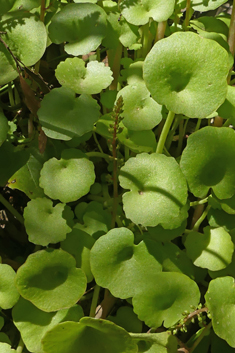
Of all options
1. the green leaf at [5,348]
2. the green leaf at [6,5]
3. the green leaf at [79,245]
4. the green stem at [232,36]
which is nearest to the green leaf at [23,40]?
the green leaf at [6,5]

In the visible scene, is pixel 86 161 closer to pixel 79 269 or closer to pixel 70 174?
pixel 70 174

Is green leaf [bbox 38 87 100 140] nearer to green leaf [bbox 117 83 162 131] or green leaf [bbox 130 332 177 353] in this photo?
green leaf [bbox 117 83 162 131]

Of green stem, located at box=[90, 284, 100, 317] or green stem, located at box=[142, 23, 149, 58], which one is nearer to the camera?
green stem, located at box=[90, 284, 100, 317]

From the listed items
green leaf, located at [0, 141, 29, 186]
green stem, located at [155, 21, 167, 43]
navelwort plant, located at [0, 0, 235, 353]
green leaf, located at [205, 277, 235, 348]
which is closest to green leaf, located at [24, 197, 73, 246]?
navelwort plant, located at [0, 0, 235, 353]

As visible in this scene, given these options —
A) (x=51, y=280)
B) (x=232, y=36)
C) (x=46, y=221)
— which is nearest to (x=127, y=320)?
(x=51, y=280)

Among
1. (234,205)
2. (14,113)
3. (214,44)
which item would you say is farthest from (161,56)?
(14,113)

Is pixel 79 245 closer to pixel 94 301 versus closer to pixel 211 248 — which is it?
pixel 94 301
